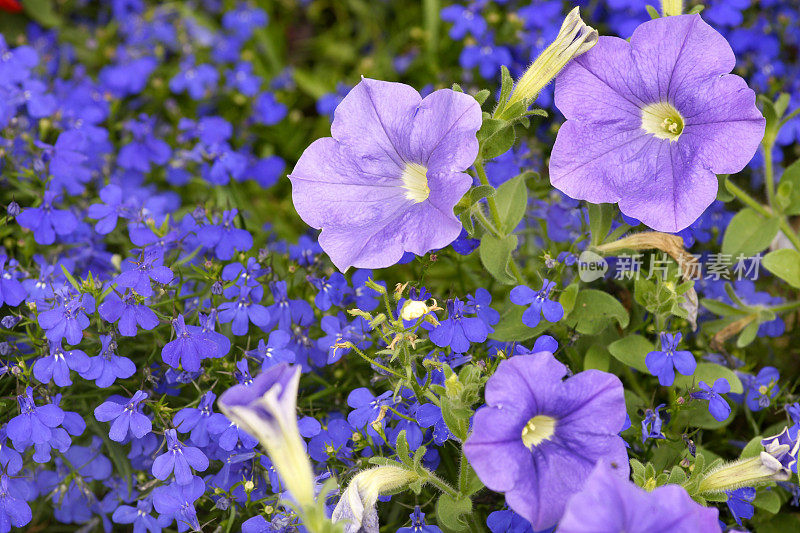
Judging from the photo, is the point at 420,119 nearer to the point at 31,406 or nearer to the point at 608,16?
the point at 31,406

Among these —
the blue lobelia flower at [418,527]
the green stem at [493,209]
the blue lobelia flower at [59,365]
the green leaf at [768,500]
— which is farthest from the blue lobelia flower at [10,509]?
the green leaf at [768,500]

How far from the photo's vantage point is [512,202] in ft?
6.40

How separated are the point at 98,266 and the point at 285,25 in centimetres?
163

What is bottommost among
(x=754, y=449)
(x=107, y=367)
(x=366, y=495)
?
(x=754, y=449)

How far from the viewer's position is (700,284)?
87.0 inches

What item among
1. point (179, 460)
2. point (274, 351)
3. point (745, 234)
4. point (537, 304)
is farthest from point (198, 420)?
point (745, 234)

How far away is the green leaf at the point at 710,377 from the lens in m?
1.91

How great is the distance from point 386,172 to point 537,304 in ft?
1.55

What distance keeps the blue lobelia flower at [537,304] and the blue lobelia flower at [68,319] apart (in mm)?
996

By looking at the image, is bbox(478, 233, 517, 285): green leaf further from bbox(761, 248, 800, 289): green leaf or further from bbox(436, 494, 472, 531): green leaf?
bbox(761, 248, 800, 289): green leaf

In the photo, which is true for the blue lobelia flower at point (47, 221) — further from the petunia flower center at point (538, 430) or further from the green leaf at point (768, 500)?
the green leaf at point (768, 500)

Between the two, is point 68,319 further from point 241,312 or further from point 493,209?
point 493,209

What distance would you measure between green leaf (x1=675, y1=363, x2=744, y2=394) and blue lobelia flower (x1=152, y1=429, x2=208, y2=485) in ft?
3.86

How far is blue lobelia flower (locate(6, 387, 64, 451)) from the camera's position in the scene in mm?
1726
